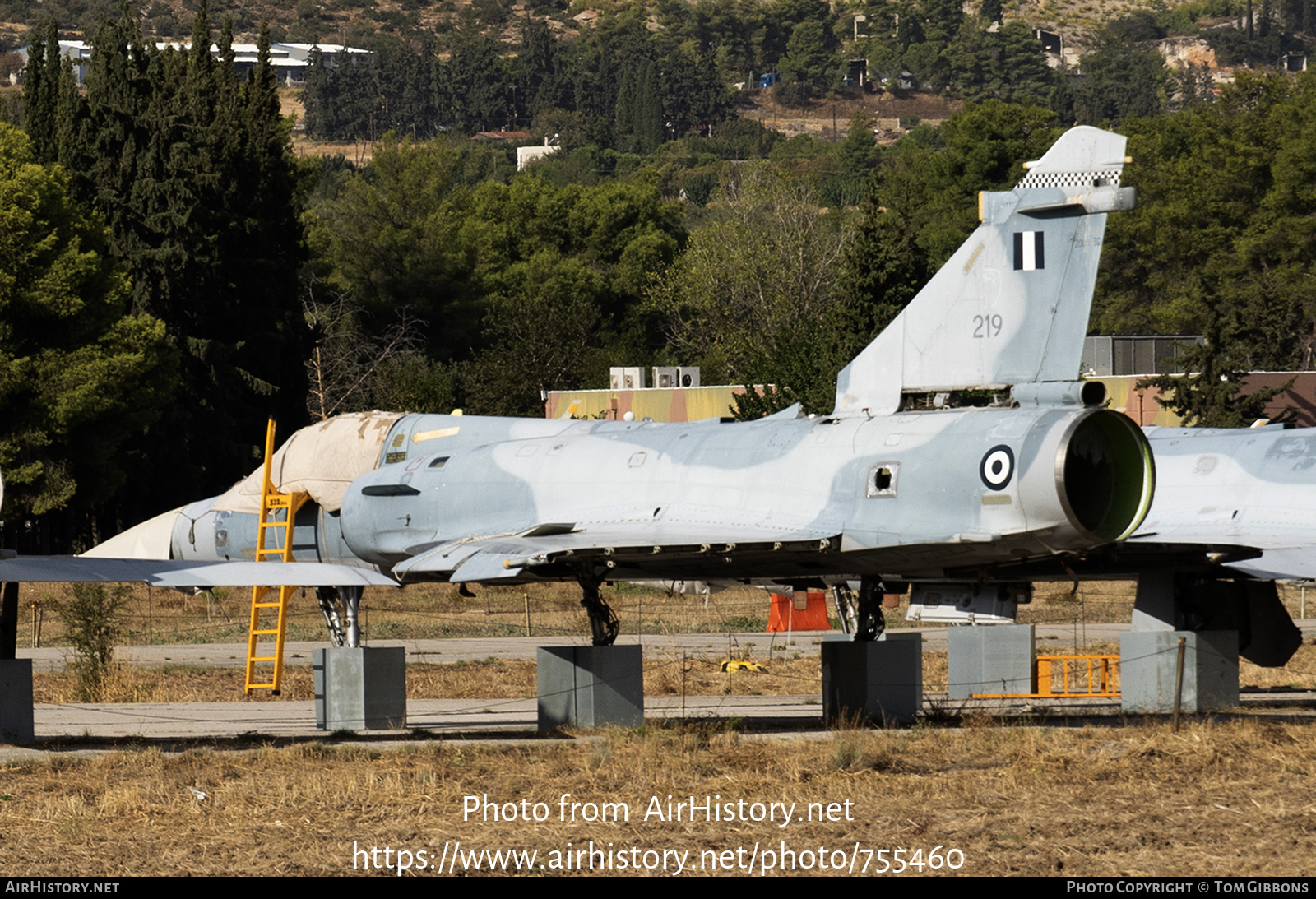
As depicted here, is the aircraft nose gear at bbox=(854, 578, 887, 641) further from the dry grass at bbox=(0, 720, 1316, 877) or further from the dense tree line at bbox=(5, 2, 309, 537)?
the dense tree line at bbox=(5, 2, 309, 537)

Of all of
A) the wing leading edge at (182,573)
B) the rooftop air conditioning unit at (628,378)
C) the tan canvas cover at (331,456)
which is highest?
the tan canvas cover at (331,456)

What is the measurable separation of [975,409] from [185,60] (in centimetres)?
4745

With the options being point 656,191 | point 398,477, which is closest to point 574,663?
point 398,477

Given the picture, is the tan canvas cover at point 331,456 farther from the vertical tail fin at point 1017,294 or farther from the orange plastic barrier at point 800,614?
the orange plastic barrier at point 800,614

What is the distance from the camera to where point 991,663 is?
2288 cm

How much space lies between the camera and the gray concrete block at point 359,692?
59.5ft

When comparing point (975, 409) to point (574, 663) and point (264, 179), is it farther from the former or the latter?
point (264, 179)

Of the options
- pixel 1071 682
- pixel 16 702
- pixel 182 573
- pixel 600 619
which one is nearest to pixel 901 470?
pixel 600 619

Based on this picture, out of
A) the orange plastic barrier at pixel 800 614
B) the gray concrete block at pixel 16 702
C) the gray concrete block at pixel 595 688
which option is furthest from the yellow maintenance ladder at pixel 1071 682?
the gray concrete block at pixel 16 702

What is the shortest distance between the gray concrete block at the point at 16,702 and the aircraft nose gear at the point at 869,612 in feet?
28.5

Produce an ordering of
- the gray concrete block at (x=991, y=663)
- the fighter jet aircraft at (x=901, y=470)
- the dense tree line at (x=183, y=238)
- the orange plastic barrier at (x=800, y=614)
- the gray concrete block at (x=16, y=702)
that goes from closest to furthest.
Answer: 1. the fighter jet aircraft at (x=901, y=470)
2. the gray concrete block at (x=16, y=702)
3. the gray concrete block at (x=991, y=663)
4. the orange plastic barrier at (x=800, y=614)
5. the dense tree line at (x=183, y=238)

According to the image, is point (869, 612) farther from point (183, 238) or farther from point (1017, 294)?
point (183, 238)

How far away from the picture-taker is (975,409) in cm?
1571

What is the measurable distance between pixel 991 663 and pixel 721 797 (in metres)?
10.9
